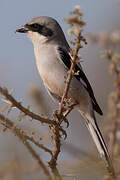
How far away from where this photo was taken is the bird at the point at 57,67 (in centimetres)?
329

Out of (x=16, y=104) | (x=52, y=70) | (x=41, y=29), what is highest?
(x=16, y=104)

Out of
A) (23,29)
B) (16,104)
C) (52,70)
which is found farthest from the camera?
(23,29)

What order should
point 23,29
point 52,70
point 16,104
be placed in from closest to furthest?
point 16,104 → point 52,70 → point 23,29

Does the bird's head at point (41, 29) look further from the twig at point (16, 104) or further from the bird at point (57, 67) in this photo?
the twig at point (16, 104)

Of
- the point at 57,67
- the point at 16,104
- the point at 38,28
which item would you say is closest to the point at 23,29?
the point at 38,28

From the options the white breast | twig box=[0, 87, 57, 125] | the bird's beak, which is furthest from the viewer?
the bird's beak

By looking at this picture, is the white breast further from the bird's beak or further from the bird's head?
the bird's beak

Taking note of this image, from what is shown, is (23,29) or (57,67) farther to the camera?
(23,29)

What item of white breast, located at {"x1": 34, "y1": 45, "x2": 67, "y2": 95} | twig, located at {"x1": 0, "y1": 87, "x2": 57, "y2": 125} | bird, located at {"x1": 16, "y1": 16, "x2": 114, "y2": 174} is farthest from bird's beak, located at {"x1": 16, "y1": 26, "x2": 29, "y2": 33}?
twig, located at {"x1": 0, "y1": 87, "x2": 57, "y2": 125}

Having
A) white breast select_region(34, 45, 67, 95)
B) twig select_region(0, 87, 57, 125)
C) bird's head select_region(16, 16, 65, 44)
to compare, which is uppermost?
twig select_region(0, 87, 57, 125)

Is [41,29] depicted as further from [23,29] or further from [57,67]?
[57,67]

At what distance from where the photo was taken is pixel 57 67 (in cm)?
329

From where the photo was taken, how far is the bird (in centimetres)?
329

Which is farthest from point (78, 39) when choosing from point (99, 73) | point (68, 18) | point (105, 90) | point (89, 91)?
point (99, 73)
